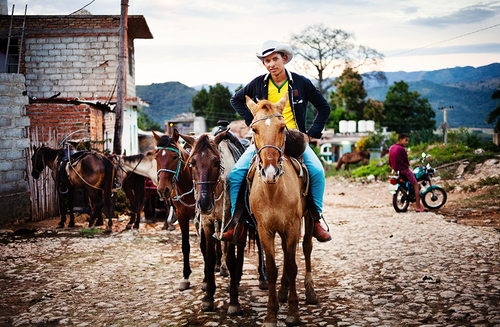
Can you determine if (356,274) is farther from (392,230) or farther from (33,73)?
(33,73)

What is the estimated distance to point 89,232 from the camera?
9852 millimetres

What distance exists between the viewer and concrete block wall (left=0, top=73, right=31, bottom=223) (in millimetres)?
10211

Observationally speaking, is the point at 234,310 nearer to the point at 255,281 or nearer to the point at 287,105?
the point at 255,281

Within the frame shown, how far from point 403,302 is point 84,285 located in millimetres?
4340

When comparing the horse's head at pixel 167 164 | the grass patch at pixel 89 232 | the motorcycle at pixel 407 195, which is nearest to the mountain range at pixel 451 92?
the motorcycle at pixel 407 195

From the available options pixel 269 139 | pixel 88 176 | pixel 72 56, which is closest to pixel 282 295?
pixel 269 139

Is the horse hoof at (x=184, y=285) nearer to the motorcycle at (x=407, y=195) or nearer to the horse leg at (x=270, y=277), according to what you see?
the horse leg at (x=270, y=277)

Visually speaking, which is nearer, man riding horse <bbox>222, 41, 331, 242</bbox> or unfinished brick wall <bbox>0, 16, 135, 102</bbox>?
man riding horse <bbox>222, 41, 331, 242</bbox>

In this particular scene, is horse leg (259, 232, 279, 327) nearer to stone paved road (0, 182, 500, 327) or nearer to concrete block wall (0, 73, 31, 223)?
stone paved road (0, 182, 500, 327)

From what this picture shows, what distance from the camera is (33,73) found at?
18.3 metres

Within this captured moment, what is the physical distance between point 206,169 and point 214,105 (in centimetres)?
5312

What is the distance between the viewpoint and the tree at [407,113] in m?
51.6

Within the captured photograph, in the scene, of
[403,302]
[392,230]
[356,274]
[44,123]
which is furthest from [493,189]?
[44,123]

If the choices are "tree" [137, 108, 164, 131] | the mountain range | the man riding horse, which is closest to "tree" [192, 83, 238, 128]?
the mountain range
